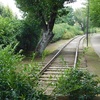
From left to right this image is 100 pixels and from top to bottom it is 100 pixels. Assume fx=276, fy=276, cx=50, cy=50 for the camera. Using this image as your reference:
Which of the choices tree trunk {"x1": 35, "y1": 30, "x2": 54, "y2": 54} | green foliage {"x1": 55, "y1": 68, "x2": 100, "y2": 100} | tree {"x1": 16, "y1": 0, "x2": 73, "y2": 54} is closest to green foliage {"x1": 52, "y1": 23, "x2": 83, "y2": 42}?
tree {"x1": 16, "y1": 0, "x2": 73, "y2": 54}

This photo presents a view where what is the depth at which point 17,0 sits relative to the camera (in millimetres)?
20641

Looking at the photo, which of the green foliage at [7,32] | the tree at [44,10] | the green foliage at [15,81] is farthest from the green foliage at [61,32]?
the green foliage at [15,81]

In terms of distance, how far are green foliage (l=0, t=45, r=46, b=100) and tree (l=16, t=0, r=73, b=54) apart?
13.7 meters


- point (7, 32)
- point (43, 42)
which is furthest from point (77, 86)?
point (43, 42)

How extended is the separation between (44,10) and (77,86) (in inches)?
572

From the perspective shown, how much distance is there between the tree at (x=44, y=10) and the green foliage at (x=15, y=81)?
13.7m

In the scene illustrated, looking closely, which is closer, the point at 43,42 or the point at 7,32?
the point at 7,32

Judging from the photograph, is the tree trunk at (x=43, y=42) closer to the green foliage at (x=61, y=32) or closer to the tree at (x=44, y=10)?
the tree at (x=44, y=10)

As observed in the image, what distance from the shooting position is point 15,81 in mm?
5895

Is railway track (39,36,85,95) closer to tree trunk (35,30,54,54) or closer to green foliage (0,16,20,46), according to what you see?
tree trunk (35,30,54,54)

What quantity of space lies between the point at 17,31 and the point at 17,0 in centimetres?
261

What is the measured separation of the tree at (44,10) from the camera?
19859 mm

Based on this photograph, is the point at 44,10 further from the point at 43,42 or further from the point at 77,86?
the point at 77,86

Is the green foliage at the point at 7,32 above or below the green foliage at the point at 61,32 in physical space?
above
